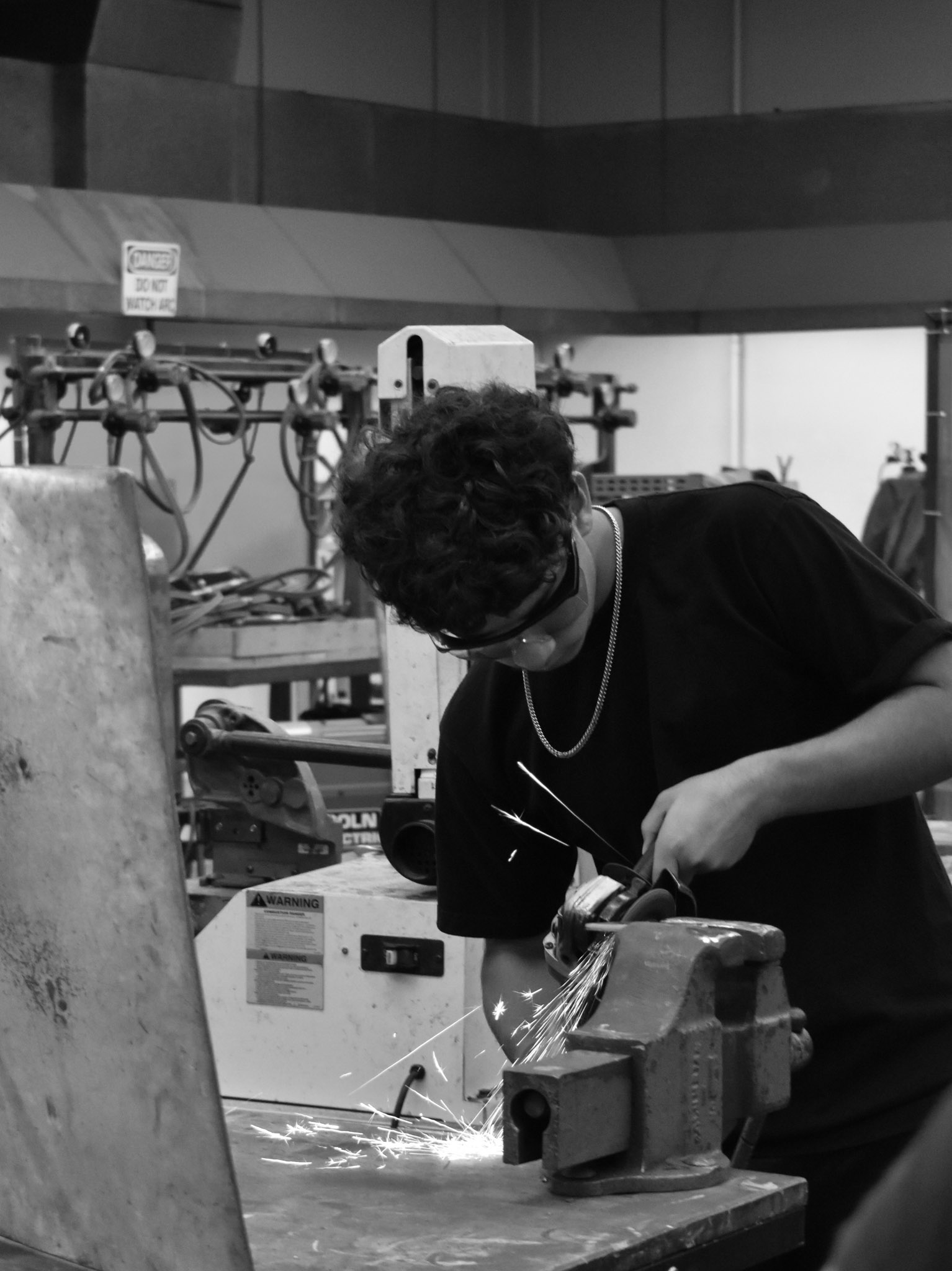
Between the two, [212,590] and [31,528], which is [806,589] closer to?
[31,528]

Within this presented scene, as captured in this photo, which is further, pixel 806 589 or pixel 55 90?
pixel 55 90

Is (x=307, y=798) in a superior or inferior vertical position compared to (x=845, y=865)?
inferior

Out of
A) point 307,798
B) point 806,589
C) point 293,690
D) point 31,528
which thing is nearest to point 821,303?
point 293,690

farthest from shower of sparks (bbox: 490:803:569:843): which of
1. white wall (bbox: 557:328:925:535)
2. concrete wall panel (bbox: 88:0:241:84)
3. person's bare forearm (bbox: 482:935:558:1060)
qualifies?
white wall (bbox: 557:328:925:535)

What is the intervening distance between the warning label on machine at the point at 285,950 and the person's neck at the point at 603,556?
129cm

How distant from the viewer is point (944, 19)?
853 centimetres

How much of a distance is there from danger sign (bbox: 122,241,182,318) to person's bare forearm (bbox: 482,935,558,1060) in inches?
209

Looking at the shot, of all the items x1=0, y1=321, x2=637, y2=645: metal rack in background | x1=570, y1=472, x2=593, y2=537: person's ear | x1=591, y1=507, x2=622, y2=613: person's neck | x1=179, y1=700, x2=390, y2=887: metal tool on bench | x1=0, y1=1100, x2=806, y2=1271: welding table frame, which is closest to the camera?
x1=0, y1=1100, x2=806, y2=1271: welding table frame

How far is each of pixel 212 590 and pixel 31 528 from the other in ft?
14.9

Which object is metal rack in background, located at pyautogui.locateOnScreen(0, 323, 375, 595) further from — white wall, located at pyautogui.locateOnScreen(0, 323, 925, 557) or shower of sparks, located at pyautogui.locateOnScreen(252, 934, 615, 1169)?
shower of sparks, located at pyautogui.locateOnScreen(252, 934, 615, 1169)

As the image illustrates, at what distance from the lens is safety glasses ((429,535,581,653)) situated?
156 cm

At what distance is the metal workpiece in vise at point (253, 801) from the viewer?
3.30 m

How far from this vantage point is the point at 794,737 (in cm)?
165

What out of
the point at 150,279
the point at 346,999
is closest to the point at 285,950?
the point at 346,999
